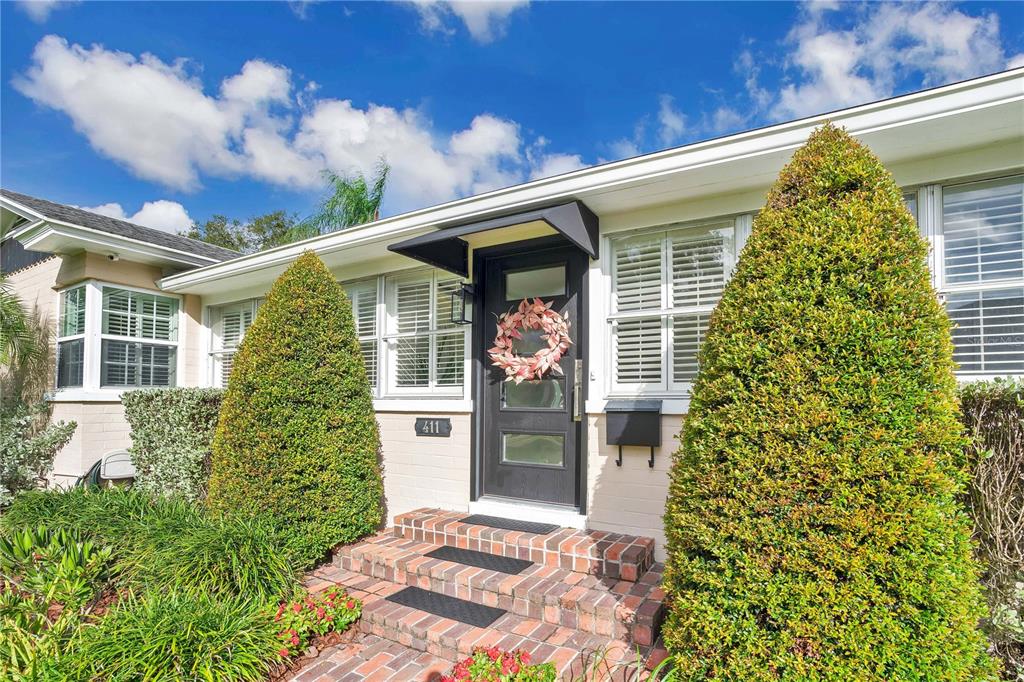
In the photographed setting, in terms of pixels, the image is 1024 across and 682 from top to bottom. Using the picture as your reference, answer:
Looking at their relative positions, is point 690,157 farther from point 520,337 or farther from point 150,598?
point 150,598

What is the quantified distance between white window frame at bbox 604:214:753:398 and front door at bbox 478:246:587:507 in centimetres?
24

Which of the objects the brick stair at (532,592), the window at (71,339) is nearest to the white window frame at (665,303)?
the brick stair at (532,592)

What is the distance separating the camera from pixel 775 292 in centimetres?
216

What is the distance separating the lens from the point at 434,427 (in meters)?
4.94

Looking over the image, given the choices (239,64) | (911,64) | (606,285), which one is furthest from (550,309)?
(239,64)

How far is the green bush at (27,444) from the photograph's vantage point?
640cm

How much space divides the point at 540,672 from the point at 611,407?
1.99 meters

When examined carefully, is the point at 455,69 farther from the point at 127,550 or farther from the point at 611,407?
the point at 127,550

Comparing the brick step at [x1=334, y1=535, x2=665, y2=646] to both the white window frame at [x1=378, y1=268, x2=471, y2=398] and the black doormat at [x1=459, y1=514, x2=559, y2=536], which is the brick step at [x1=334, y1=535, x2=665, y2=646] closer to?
the black doormat at [x1=459, y1=514, x2=559, y2=536]

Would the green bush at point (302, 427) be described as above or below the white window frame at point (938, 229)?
below

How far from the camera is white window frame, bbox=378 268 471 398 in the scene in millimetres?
5020

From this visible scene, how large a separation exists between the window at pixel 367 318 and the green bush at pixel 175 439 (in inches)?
65.9

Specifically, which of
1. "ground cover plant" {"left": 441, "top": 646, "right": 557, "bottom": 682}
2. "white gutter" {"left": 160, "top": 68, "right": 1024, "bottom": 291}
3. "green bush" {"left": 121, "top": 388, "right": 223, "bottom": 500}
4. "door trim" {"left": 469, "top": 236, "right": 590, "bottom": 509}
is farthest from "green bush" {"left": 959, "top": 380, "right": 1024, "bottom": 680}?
"green bush" {"left": 121, "top": 388, "right": 223, "bottom": 500}

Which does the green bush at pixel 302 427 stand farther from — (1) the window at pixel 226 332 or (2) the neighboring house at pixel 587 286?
(1) the window at pixel 226 332
